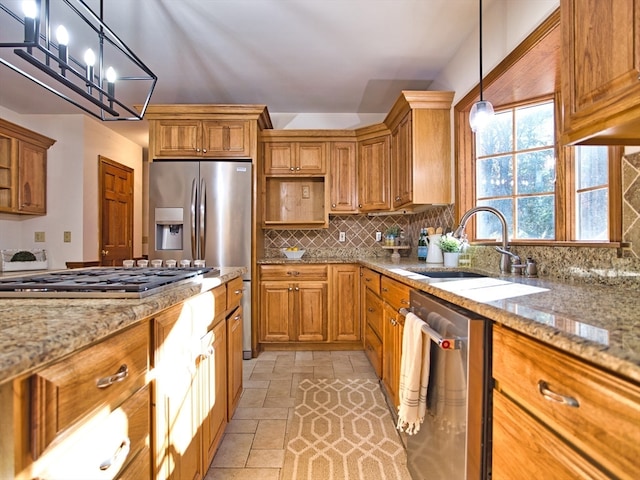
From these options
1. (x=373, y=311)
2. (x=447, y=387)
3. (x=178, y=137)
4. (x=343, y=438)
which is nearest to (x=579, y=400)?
(x=447, y=387)

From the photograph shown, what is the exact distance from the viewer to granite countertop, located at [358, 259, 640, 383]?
1.74 feet

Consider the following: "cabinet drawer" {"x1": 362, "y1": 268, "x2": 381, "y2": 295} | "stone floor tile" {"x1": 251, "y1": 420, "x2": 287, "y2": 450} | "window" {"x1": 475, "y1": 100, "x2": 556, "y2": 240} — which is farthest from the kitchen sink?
"stone floor tile" {"x1": 251, "y1": 420, "x2": 287, "y2": 450}

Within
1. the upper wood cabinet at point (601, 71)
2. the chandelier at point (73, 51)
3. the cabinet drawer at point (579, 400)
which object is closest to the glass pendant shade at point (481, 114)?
the upper wood cabinet at point (601, 71)

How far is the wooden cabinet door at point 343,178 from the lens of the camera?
11.5ft

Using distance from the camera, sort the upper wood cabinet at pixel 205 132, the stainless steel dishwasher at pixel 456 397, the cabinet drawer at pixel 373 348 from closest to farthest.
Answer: the stainless steel dishwasher at pixel 456 397 → the cabinet drawer at pixel 373 348 → the upper wood cabinet at pixel 205 132

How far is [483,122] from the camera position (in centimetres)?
181

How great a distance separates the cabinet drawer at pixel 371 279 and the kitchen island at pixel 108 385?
1.39 metres

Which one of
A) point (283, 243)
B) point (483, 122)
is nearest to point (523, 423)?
point (483, 122)

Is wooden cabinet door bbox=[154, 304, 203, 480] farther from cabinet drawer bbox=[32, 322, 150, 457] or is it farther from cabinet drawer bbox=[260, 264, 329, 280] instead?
cabinet drawer bbox=[260, 264, 329, 280]

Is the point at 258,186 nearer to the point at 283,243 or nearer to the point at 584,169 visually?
the point at 283,243

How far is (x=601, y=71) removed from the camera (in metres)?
0.92

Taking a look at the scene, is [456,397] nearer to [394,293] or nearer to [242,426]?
[394,293]

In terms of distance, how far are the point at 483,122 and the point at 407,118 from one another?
1.10m

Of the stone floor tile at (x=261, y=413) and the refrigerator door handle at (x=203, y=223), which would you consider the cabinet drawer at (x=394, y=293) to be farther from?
the refrigerator door handle at (x=203, y=223)
